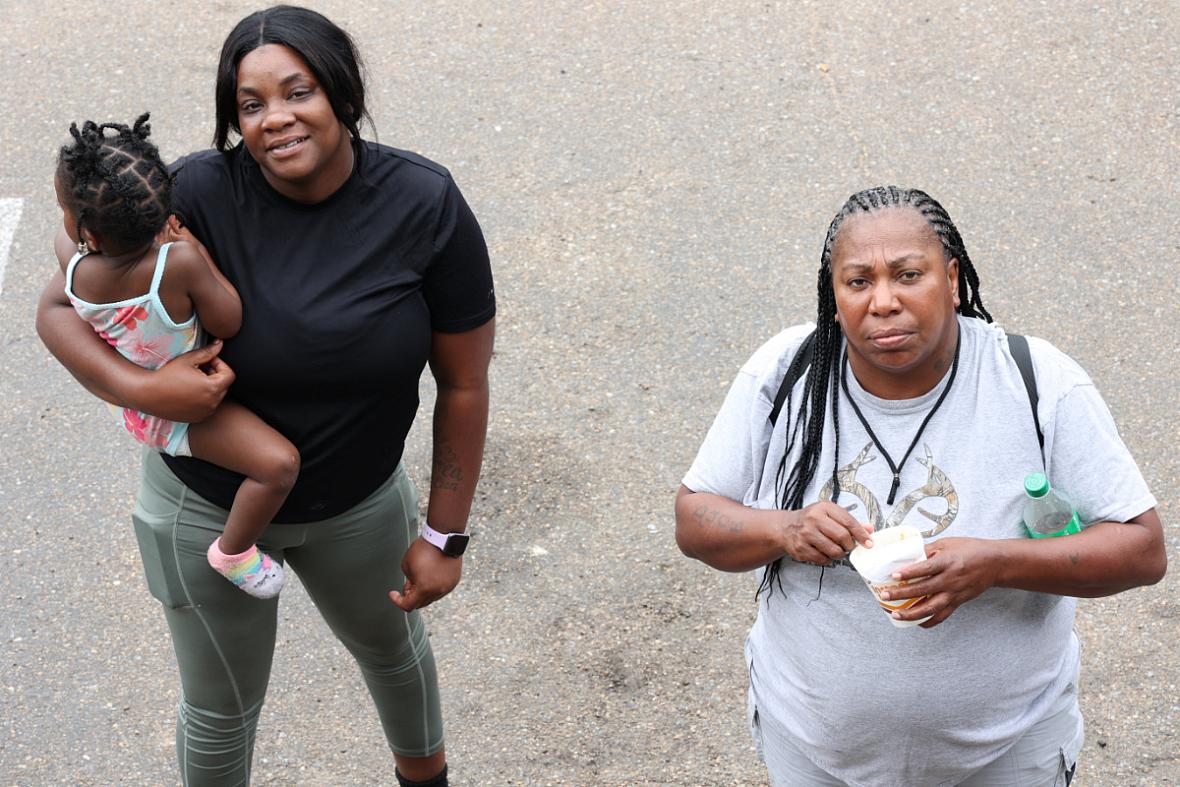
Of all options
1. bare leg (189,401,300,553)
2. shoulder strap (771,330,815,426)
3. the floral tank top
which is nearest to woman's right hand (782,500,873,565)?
shoulder strap (771,330,815,426)

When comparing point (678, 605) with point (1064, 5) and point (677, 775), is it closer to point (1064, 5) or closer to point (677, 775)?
point (677, 775)

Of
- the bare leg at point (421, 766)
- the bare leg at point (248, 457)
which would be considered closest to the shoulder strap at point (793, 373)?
the bare leg at point (248, 457)

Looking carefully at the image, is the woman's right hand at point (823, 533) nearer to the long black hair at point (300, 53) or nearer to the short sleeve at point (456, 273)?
the short sleeve at point (456, 273)

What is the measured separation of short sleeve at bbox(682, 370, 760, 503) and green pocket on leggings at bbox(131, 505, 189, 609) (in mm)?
1213

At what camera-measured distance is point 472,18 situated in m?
7.55

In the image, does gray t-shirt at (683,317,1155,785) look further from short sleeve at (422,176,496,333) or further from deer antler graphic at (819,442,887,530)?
short sleeve at (422,176,496,333)

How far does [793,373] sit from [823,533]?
0.37m

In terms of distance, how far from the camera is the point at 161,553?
10.3 feet

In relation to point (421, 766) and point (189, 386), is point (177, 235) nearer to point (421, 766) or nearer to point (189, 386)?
point (189, 386)

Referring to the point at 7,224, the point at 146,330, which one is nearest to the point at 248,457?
the point at 146,330

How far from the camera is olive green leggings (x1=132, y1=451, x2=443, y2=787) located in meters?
3.15

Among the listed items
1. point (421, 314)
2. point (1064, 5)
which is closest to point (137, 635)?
point (421, 314)

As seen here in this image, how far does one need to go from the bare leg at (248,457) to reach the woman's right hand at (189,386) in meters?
0.05

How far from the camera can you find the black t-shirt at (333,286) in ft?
9.60
